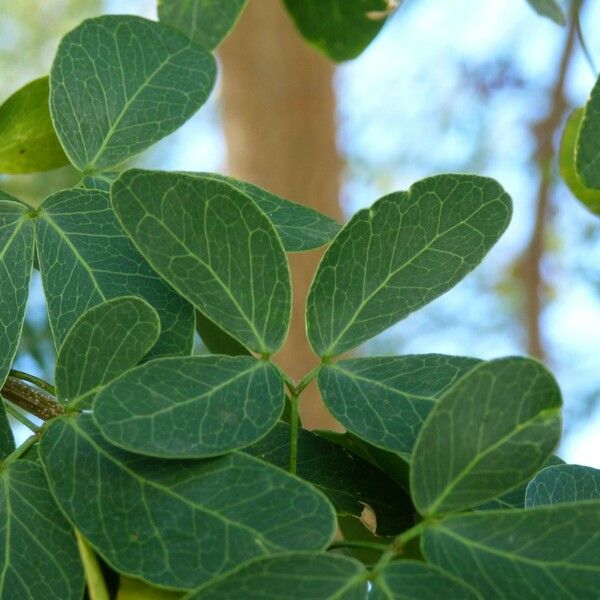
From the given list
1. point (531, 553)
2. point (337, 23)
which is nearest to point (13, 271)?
point (531, 553)

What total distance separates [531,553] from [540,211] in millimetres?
2631

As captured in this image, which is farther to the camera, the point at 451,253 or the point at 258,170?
the point at 258,170

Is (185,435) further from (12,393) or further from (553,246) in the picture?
(553,246)

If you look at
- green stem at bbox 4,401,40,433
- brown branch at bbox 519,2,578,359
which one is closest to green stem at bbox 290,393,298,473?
green stem at bbox 4,401,40,433

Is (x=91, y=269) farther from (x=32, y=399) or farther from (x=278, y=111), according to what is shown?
(x=278, y=111)

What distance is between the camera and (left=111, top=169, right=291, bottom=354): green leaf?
0.34 meters

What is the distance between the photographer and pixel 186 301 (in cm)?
39

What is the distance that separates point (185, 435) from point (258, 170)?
2.16 m

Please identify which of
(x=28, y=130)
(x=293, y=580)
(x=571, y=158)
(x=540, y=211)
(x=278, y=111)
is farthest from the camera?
(x=540, y=211)

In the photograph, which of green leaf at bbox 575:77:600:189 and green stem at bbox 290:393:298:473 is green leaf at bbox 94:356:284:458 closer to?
green stem at bbox 290:393:298:473

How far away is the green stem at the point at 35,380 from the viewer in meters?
0.40

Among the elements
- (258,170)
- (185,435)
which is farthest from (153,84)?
(258,170)

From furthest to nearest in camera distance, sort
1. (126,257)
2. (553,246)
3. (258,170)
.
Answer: (553,246)
(258,170)
(126,257)

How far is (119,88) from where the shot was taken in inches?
18.4
